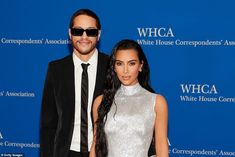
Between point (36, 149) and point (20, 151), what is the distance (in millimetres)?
159

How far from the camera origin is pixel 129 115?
8.39 feet

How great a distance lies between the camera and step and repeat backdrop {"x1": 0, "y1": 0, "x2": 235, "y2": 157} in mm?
3844

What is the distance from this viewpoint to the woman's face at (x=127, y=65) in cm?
256

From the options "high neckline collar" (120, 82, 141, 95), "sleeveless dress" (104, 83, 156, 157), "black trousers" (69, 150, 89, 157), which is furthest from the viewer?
"black trousers" (69, 150, 89, 157)

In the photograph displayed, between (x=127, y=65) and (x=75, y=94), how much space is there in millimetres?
460

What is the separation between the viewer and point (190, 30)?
12.8 ft

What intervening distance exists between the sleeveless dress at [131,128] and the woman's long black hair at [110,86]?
0.09 feet

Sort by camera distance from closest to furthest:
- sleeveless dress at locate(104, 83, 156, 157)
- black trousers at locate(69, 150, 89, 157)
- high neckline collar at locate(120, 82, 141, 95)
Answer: sleeveless dress at locate(104, 83, 156, 157), high neckline collar at locate(120, 82, 141, 95), black trousers at locate(69, 150, 89, 157)

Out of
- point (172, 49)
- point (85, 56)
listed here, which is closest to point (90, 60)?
point (85, 56)

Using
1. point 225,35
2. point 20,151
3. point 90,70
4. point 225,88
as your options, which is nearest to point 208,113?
point 225,88

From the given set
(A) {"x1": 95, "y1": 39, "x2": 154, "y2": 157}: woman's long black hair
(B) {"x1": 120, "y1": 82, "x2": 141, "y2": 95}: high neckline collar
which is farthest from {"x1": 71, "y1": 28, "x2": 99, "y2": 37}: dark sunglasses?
(B) {"x1": 120, "y1": 82, "x2": 141, "y2": 95}: high neckline collar

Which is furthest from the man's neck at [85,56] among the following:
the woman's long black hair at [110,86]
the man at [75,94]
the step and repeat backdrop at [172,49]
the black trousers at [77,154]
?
the step and repeat backdrop at [172,49]

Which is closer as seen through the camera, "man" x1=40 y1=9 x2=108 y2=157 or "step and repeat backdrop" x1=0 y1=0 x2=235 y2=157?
"man" x1=40 y1=9 x2=108 y2=157

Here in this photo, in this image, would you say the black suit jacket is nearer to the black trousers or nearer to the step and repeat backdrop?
the black trousers
